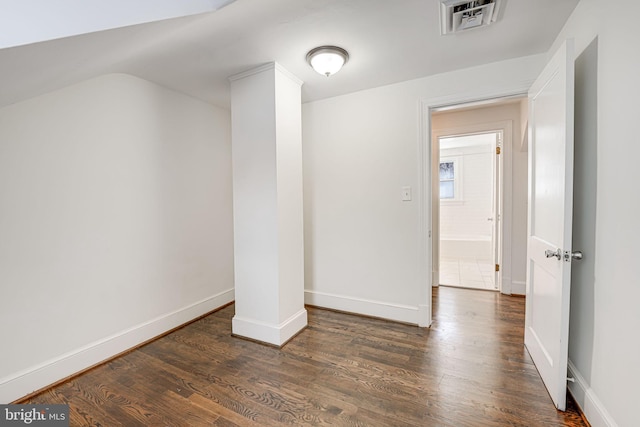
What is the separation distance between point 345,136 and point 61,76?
2.19 meters

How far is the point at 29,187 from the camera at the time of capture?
5.70ft

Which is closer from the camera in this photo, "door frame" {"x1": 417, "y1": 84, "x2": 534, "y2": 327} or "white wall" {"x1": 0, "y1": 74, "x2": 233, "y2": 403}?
"white wall" {"x1": 0, "y1": 74, "x2": 233, "y2": 403}

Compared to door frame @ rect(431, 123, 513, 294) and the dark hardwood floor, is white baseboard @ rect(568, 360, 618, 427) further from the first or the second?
door frame @ rect(431, 123, 513, 294)

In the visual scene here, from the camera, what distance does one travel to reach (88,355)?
2004 mm

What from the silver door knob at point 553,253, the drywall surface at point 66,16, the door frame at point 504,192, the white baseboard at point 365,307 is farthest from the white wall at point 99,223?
the silver door knob at point 553,253

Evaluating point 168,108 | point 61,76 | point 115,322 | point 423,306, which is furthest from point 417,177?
point 115,322

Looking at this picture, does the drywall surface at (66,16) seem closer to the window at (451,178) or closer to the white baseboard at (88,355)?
the white baseboard at (88,355)

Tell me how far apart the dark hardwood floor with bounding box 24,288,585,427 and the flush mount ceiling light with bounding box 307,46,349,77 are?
2178 millimetres

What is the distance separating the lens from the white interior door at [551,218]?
4.84 feet

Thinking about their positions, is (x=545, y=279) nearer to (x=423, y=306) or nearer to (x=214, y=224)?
(x=423, y=306)

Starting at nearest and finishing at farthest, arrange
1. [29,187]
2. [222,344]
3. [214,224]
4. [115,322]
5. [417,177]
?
[29,187] → [115,322] → [222,344] → [417,177] → [214,224]

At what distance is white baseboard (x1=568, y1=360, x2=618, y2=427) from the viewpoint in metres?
1.30

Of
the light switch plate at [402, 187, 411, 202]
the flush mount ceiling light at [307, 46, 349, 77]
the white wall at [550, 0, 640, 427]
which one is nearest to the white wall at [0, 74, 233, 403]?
the flush mount ceiling light at [307, 46, 349, 77]

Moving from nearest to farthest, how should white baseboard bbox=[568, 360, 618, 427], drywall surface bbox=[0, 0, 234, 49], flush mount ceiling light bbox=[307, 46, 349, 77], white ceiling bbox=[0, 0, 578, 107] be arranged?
drywall surface bbox=[0, 0, 234, 49], white baseboard bbox=[568, 360, 618, 427], white ceiling bbox=[0, 0, 578, 107], flush mount ceiling light bbox=[307, 46, 349, 77]
